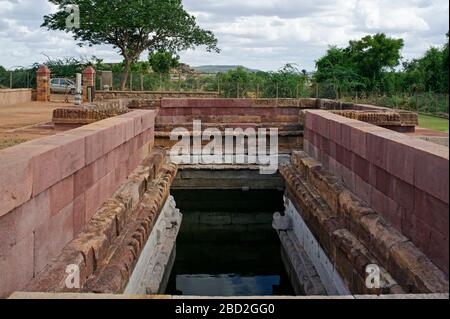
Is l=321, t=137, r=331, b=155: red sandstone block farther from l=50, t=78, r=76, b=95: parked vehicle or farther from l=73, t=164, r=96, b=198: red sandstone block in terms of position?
l=50, t=78, r=76, b=95: parked vehicle

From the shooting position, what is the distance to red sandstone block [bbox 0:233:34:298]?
3.59 m

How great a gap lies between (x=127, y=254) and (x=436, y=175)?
3.00m

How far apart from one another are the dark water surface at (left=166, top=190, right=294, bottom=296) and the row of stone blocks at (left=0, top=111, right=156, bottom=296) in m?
2.71

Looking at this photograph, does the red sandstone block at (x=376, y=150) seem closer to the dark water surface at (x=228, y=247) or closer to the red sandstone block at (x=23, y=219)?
the dark water surface at (x=228, y=247)

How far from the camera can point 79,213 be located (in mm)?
5379

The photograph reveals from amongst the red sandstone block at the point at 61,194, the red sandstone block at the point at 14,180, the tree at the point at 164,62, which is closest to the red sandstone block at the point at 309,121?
the red sandstone block at the point at 61,194

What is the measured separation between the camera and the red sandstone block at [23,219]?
3.65 metres

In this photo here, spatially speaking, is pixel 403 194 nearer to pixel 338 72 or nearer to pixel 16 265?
pixel 16 265

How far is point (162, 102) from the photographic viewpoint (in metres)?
16.0

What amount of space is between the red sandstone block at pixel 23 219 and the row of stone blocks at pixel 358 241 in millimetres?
2569

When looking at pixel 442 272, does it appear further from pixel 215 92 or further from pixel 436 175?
pixel 215 92

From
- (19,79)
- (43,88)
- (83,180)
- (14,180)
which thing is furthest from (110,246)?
(19,79)

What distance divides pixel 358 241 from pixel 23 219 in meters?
3.20

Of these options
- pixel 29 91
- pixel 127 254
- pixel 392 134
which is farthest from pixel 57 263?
pixel 29 91
